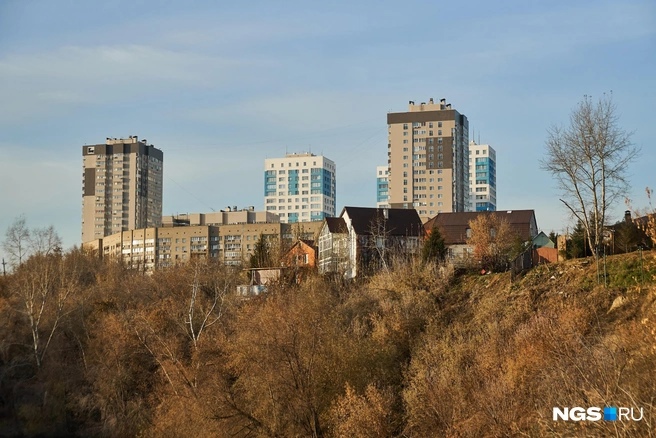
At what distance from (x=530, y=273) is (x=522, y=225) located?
86.0ft

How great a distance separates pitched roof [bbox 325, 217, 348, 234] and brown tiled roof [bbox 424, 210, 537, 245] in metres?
6.48

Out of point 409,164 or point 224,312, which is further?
point 409,164

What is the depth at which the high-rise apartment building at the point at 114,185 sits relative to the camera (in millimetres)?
150625

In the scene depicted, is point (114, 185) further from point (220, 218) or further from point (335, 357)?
point (335, 357)

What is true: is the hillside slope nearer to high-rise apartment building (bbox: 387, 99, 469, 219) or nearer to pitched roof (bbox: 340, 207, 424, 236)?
pitched roof (bbox: 340, 207, 424, 236)

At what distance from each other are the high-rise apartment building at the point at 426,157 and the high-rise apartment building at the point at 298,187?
105 feet

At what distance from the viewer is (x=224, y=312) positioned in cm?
4722

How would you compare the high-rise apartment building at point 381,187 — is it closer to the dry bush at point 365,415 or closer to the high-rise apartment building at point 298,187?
the high-rise apartment building at point 298,187

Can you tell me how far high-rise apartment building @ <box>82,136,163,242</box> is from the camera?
150625 mm

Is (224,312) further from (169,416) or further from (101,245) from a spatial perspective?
(101,245)

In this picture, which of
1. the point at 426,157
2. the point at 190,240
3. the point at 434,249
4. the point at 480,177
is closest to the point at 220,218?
the point at 190,240

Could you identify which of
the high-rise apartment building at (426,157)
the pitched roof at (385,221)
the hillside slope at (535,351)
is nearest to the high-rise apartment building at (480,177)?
the high-rise apartment building at (426,157)

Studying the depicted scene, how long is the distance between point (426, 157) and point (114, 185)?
59.5 metres

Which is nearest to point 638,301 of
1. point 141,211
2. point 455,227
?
point 455,227
